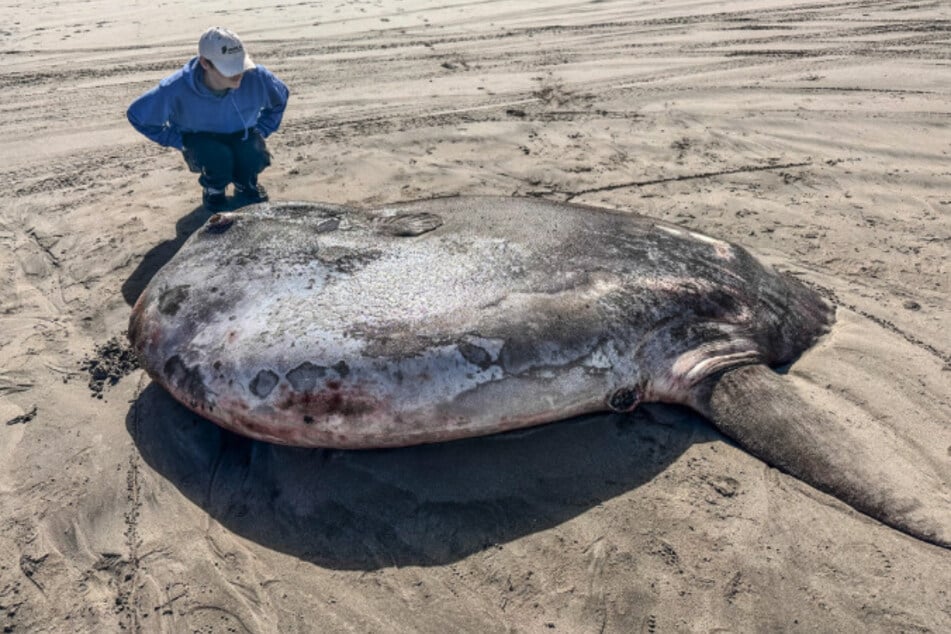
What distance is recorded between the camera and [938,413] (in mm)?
3512

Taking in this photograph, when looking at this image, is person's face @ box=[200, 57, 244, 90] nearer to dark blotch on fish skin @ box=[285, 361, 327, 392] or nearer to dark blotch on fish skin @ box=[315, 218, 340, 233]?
dark blotch on fish skin @ box=[315, 218, 340, 233]

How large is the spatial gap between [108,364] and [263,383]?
1437mm

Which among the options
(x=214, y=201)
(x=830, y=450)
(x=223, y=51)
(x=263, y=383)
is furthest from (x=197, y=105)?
(x=830, y=450)

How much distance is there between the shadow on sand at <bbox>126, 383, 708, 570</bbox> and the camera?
9.81 ft

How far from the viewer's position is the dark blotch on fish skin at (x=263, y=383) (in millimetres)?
3072

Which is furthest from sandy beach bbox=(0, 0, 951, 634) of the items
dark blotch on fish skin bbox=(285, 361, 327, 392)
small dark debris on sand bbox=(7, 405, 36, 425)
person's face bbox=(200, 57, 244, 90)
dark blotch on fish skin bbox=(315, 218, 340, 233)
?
dark blotch on fish skin bbox=(315, 218, 340, 233)

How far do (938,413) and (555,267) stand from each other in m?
2.10

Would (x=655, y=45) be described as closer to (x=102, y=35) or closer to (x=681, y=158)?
(x=681, y=158)

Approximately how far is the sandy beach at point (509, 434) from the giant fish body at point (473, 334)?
185 mm

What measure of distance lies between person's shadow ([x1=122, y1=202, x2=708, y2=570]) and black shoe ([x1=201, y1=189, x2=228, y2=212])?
2.45 metres

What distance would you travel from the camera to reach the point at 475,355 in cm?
310

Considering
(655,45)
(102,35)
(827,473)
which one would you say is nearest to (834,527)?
(827,473)

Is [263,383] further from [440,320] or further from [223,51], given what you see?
[223,51]

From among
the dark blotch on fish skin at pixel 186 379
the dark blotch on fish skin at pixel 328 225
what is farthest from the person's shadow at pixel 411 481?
the dark blotch on fish skin at pixel 328 225
